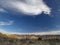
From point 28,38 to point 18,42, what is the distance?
0.78 feet

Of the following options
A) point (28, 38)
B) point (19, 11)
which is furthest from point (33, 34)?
point (19, 11)

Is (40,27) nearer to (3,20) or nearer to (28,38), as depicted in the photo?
(28,38)

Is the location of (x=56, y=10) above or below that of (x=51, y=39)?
above

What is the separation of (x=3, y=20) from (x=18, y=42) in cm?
60

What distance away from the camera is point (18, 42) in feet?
23.0

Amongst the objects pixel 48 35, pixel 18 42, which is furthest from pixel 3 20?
pixel 48 35

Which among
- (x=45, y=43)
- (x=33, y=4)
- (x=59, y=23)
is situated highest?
(x=33, y=4)

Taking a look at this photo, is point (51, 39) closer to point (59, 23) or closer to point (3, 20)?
point (59, 23)

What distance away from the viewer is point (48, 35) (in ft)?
23.1

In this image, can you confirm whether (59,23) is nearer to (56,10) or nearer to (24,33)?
(56,10)

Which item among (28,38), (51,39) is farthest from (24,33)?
(51,39)

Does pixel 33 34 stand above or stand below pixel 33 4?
below

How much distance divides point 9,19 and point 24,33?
46 centimetres

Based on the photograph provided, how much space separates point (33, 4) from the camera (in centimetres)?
705
